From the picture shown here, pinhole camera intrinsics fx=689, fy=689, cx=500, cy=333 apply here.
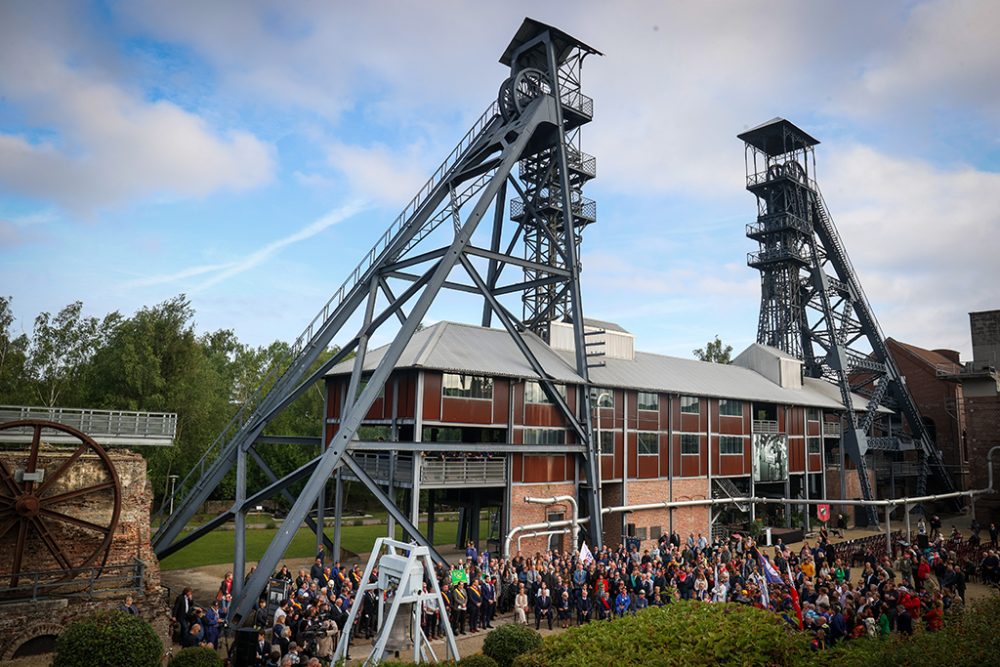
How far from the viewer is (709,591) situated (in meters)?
19.7

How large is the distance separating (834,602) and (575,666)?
940cm

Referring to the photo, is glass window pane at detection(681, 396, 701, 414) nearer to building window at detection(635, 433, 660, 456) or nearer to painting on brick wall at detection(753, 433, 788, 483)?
building window at detection(635, 433, 660, 456)

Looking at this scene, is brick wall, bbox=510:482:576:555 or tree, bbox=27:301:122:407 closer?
brick wall, bbox=510:482:576:555

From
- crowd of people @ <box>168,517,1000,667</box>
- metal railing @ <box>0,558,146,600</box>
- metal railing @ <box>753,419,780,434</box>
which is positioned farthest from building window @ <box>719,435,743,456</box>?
metal railing @ <box>0,558,146,600</box>

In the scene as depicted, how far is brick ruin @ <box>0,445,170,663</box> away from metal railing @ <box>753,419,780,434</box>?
30.7 meters

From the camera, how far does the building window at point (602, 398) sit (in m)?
29.8

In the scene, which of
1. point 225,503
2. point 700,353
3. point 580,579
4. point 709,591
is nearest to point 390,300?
point 580,579

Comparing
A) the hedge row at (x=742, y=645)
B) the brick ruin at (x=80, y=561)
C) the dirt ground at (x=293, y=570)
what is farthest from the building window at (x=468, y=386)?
the hedge row at (x=742, y=645)

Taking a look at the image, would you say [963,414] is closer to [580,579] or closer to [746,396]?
[746,396]

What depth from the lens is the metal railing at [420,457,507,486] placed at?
23577 millimetres

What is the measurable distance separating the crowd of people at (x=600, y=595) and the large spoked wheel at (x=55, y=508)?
289 centimetres

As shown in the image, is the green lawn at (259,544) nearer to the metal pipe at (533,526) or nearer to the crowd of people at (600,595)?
the metal pipe at (533,526)

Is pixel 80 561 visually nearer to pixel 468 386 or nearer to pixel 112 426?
pixel 112 426

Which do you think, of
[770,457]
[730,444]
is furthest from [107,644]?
[770,457]
